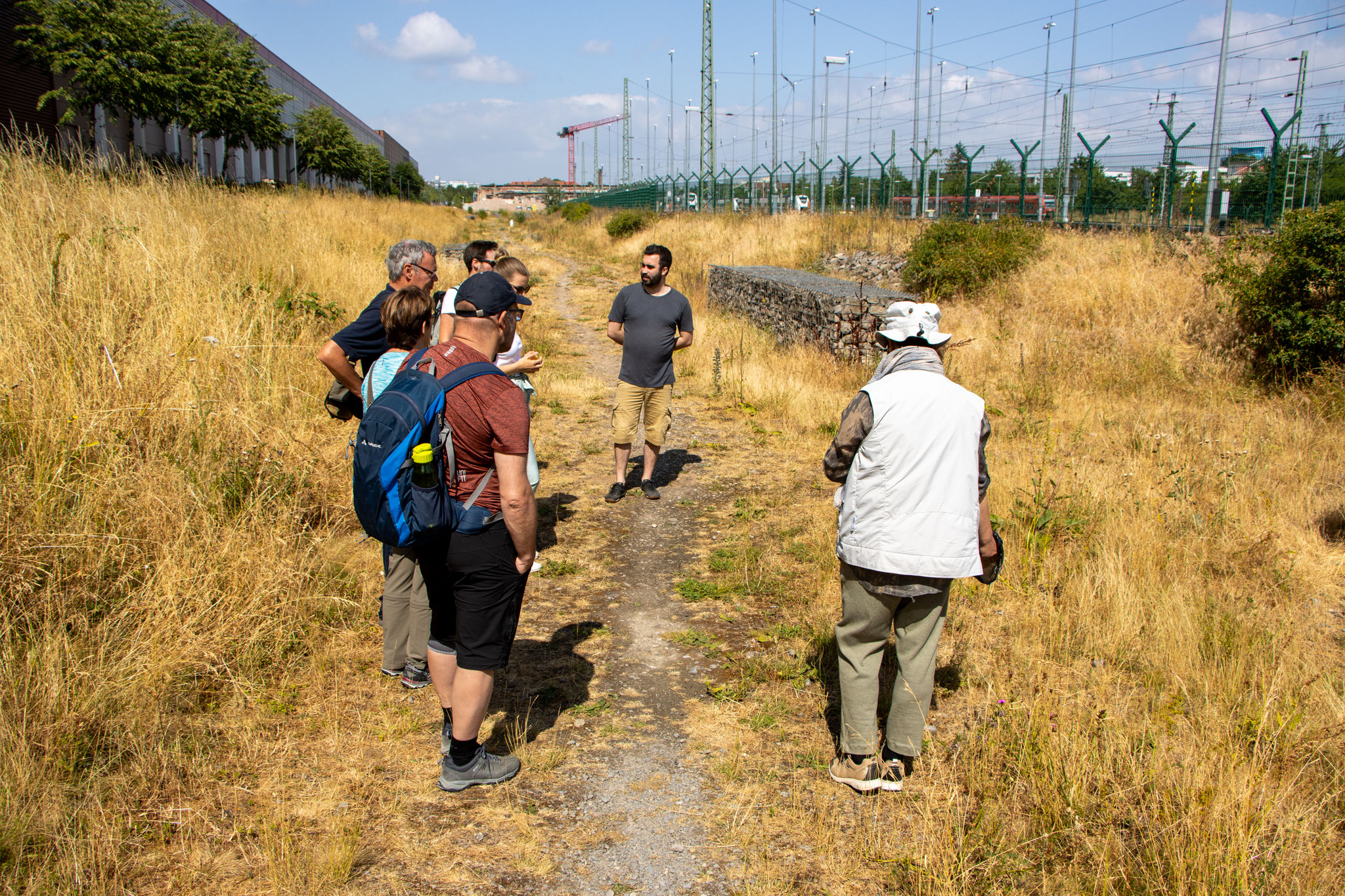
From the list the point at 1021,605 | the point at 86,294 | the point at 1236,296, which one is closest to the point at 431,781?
the point at 1021,605

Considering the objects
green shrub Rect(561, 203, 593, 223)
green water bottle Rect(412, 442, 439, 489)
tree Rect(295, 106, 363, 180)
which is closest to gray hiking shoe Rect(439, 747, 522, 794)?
green water bottle Rect(412, 442, 439, 489)

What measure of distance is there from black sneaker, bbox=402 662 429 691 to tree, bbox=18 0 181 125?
874 inches

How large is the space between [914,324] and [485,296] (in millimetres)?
1597

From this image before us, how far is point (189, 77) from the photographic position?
22.9 meters

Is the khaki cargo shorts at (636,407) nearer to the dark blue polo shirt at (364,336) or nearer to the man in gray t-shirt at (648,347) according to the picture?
the man in gray t-shirt at (648,347)

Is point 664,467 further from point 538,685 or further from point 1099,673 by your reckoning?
point 1099,673

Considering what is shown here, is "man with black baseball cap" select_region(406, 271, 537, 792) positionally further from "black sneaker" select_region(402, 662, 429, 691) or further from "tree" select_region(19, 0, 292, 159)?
"tree" select_region(19, 0, 292, 159)

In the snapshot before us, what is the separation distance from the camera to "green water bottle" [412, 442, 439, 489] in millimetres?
2629

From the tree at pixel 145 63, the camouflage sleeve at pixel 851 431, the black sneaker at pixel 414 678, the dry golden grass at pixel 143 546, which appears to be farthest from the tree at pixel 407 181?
the camouflage sleeve at pixel 851 431

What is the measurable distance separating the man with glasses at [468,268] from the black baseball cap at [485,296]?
1423mm

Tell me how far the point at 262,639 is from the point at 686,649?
2.09 m

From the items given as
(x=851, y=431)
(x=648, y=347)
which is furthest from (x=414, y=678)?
(x=648, y=347)

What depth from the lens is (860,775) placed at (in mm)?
3113

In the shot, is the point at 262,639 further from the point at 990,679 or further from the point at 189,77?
the point at 189,77
